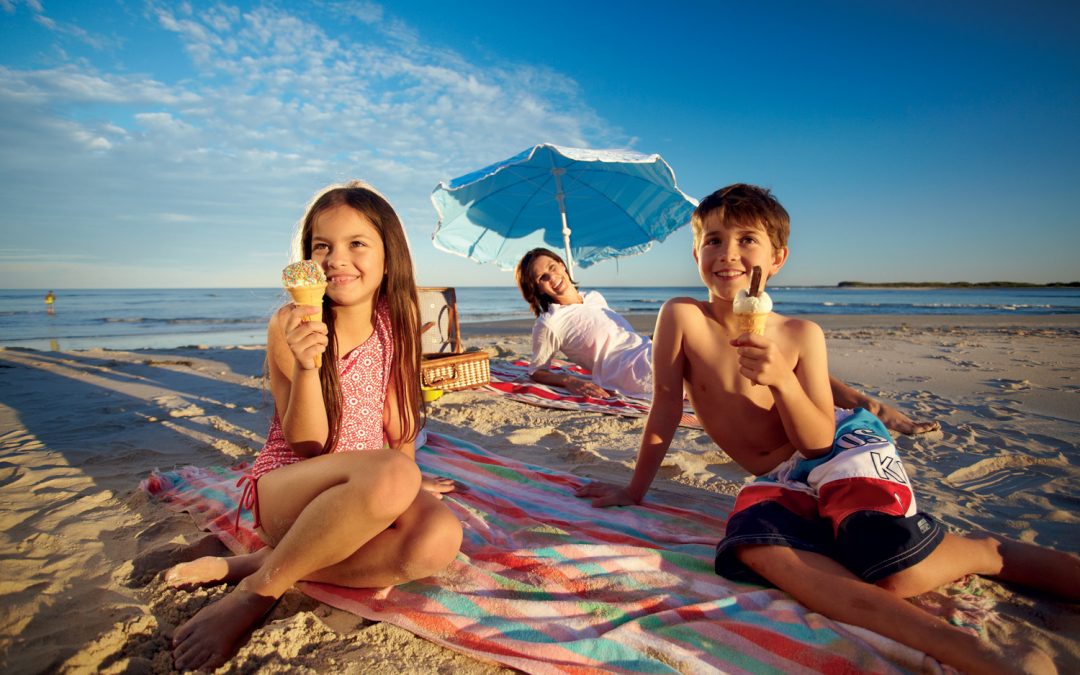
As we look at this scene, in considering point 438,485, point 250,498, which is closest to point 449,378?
point 438,485

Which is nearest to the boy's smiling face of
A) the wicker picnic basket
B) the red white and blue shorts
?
the red white and blue shorts

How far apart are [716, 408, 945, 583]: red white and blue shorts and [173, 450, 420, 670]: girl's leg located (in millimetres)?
1308

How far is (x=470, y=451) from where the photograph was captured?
12.5 feet

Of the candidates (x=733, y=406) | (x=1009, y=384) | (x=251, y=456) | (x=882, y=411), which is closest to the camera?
(x=733, y=406)

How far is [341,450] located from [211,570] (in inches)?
25.8

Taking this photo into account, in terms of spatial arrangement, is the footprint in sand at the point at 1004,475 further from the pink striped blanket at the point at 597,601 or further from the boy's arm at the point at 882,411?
the pink striped blanket at the point at 597,601

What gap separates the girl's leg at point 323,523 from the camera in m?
1.75

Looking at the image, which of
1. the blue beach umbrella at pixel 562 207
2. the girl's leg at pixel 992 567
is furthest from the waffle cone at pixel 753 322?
the blue beach umbrella at pixel 562 207

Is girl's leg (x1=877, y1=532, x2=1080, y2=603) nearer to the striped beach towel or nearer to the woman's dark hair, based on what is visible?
the striped beach towel

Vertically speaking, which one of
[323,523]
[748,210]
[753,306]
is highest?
[748,210]

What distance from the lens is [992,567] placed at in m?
2.01

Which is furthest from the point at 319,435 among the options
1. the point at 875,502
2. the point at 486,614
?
the point at 875,502

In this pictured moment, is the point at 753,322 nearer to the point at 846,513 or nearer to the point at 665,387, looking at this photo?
the point at 665,387

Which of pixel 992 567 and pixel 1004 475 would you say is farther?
pixel 1004 475
